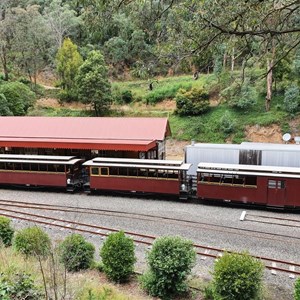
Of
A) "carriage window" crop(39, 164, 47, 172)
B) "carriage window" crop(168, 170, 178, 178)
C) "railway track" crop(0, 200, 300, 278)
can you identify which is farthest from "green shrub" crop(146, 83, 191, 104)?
"railway track" crop(0, 200, 300, 278)

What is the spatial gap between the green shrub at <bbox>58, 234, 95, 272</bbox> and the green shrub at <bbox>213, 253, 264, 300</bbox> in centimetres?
383

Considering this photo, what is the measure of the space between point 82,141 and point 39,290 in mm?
14587

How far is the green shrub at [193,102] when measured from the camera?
3234 centimetres

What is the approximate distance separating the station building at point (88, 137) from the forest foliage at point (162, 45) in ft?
15.5

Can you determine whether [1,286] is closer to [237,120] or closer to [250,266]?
[250,266]

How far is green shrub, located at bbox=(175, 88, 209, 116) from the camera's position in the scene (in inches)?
1273

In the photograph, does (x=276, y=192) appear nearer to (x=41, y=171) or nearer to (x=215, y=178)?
(x=215, y=178)

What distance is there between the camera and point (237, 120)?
30.4m

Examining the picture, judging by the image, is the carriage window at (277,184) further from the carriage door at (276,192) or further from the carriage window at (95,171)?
the carriage window at (95,171)

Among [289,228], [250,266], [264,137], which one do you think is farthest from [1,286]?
[264,137]

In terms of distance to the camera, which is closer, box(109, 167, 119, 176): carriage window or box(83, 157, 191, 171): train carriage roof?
box(83, 157, 191, 171): train carriage roof

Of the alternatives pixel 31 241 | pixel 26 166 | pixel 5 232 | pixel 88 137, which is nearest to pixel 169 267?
pixel 31 241

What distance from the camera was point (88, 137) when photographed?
70.4 feet

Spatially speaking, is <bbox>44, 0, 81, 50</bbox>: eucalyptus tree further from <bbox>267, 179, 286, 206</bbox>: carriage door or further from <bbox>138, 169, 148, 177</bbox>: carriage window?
<bbox>267, 179, 286, 206</bbox>: carriage door
